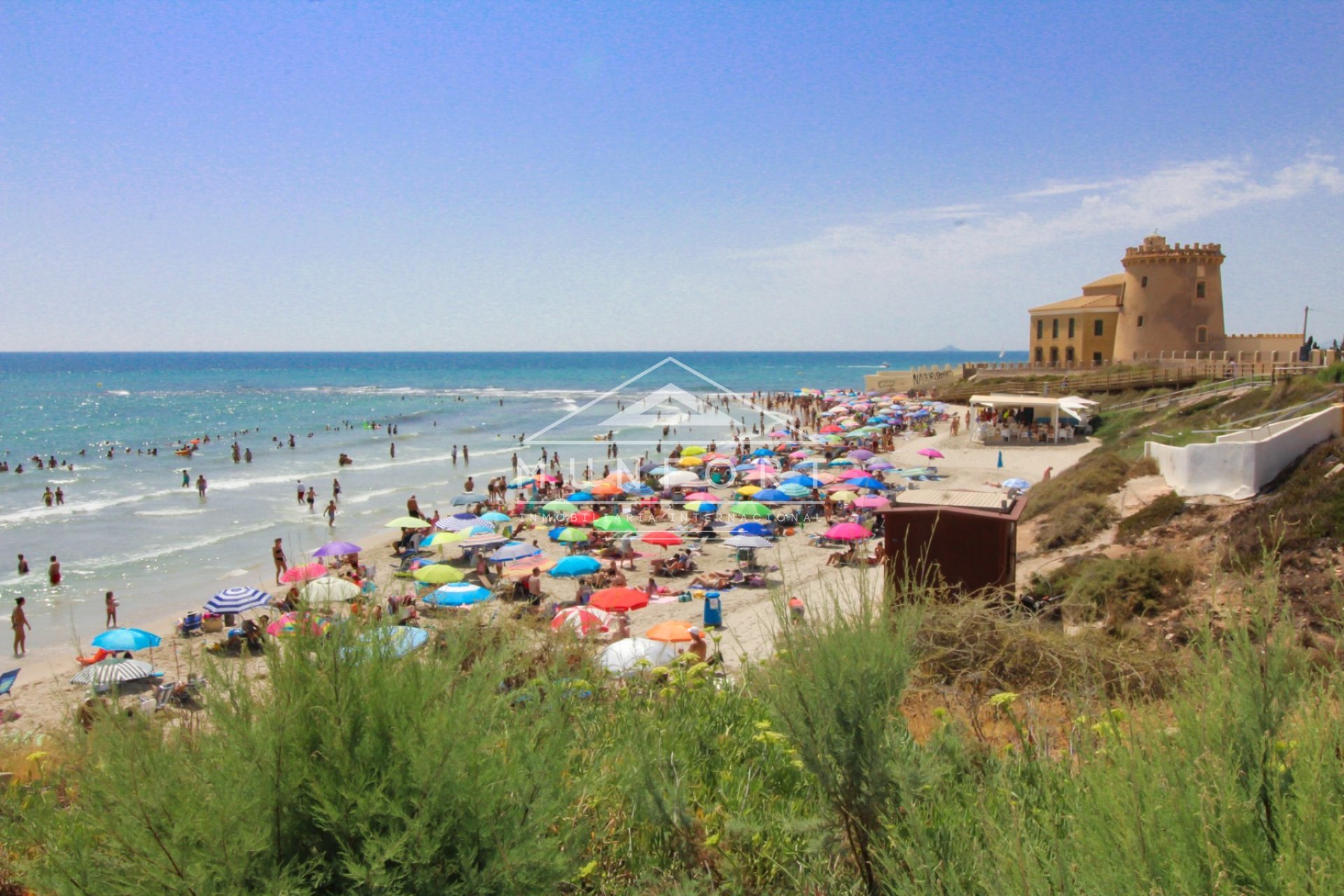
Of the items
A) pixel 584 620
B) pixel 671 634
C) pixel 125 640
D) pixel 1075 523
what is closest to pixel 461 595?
pixel 584 620

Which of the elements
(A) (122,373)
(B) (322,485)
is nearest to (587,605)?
(B) (322,485)

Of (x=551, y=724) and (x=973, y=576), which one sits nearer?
(x=551, y=724)

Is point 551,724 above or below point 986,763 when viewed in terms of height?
above

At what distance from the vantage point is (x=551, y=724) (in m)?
3.46

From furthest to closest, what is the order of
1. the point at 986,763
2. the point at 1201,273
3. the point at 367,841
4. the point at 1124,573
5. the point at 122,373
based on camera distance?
the point at 122,373 < the point at 1201,273 < the point at 1124,573 < the point at 986,763 < the point at 367,841

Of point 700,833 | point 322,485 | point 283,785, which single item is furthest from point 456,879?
point 322,485

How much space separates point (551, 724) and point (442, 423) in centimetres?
5622

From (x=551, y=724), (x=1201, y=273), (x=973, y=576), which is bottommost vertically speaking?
(x=973, y=576)

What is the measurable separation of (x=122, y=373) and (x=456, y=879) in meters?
160

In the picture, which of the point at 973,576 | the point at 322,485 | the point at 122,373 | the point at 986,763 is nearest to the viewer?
the point at 986,763

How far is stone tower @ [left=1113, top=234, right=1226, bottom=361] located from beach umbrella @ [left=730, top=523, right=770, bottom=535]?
29874 mm

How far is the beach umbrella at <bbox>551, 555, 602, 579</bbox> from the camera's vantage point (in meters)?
15.3

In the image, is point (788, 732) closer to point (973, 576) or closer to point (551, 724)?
point (551, 724)

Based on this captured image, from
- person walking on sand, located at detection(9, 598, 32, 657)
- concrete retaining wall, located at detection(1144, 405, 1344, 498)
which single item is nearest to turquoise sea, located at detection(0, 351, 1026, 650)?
person walking on sand, located at detection(9, 598, 32, 657)
